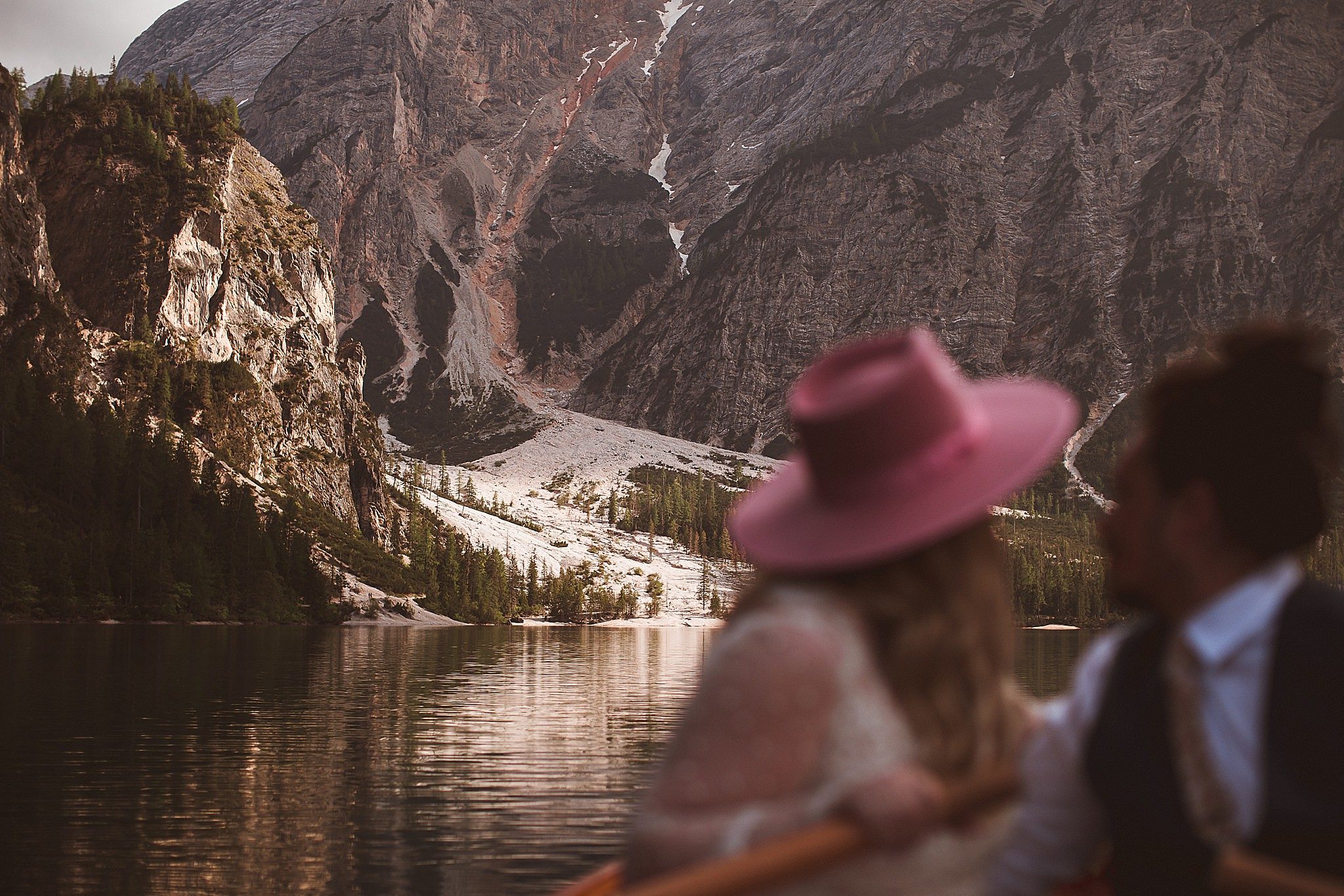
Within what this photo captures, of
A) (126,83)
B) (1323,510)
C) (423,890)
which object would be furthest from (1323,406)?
(126,83)

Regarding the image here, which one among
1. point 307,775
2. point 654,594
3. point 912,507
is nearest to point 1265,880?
point 912,507

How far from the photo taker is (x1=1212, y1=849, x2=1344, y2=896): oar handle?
2361mm

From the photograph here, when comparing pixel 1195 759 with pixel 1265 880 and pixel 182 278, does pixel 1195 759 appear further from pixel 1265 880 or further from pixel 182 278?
pixel 182 278

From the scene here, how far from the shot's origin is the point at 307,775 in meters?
21.0

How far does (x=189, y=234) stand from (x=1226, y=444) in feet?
496

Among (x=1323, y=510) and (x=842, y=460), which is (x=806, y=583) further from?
(x=1323, y=510)

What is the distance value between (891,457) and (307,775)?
20336 millimetres

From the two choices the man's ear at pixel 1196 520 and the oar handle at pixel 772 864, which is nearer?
the oar handle at pixel 772 864

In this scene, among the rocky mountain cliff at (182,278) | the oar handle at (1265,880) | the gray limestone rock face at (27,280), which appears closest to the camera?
the oar handle at (1265,880)

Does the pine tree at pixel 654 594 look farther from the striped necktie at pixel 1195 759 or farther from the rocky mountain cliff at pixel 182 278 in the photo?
the striped necktie at pixel 1195 759

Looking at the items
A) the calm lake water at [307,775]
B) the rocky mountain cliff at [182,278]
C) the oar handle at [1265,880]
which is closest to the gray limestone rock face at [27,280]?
the rocky mountain cliff at [182,278]

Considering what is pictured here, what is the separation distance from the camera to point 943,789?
257 cm

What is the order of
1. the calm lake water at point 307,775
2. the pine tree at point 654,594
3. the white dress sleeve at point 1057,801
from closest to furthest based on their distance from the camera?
1. the white dress sleeve at point 1057,801
2. the calm lake water at point 307,775
3. the pine tree at point 654,594

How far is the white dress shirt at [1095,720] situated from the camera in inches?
99.5
